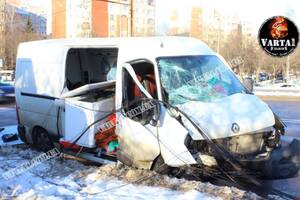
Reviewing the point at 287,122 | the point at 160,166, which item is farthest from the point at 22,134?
the point at 287,122

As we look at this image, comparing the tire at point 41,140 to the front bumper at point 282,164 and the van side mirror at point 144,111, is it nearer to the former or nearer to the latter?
the van side mirror at point 144,111

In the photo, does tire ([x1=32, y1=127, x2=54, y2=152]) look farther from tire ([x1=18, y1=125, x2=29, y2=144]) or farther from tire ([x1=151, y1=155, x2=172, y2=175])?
tire ([x1=151, y1=155, x2=172, y2=175])

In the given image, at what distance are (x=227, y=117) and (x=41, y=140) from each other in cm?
462

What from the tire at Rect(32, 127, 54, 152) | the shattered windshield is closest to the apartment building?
the tire at Rect(32, 127, 54, 152)

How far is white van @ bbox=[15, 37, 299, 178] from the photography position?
21.1ft

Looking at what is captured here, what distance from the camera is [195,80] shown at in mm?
7227

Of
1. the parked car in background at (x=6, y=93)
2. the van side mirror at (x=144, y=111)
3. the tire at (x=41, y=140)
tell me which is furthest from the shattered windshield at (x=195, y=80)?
the parked car in background at (x=6, y=93)

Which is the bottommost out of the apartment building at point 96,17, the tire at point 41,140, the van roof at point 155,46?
the tire at point 41,140

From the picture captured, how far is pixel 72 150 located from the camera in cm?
832

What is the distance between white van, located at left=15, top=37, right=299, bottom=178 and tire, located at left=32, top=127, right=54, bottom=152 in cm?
3

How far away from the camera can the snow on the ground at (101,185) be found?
226 inches

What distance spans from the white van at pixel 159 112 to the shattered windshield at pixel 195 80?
2cm

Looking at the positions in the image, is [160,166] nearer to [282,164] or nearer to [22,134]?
[282,164]

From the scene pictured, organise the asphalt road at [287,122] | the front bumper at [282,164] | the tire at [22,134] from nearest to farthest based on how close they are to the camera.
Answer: the front bumper at [282,164] → the asphalt road at [287,122] → the tire at [22,134]
